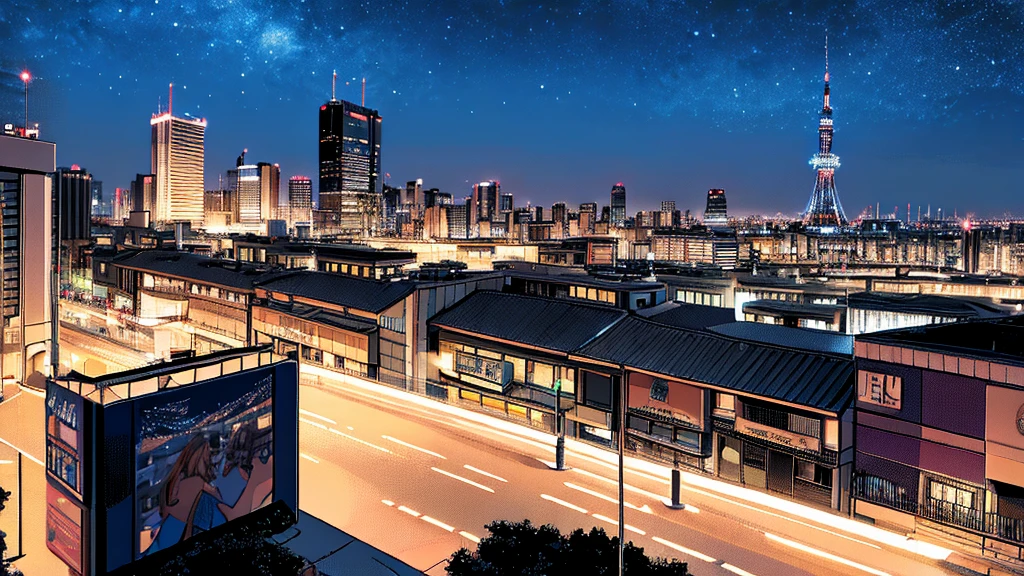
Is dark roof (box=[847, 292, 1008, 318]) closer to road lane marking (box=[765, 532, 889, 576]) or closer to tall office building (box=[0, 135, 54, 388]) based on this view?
road lane marking (box=[765, 532, 889, 576])

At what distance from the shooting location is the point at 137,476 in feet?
45.7

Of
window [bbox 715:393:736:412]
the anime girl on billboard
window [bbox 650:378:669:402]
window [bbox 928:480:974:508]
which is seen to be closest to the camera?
the anime girl on billboard

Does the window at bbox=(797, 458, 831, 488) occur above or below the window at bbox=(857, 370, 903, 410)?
below

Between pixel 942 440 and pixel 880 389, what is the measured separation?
2122 mm

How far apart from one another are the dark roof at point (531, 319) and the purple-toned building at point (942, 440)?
12710 millimetres

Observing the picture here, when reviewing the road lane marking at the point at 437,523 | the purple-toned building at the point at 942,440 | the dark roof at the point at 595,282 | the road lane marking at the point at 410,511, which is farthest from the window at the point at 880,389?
the dark roof at the point at 595,282

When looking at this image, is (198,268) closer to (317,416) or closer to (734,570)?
(317,416)

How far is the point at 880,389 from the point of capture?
2091 cm

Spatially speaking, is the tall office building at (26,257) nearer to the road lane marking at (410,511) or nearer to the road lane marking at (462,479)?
the road lane marking at (462,479)

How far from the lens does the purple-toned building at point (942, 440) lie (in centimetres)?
1839

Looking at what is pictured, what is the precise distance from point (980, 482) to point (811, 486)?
16.4 ft

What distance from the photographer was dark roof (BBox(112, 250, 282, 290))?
50.5 meters

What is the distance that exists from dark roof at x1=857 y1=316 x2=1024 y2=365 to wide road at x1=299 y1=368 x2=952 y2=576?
5568 millimetres

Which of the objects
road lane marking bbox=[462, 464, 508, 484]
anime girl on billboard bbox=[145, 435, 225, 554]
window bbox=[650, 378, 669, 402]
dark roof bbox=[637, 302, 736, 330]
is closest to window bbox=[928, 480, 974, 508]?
window bbox=[650, 378, 669, 402]
